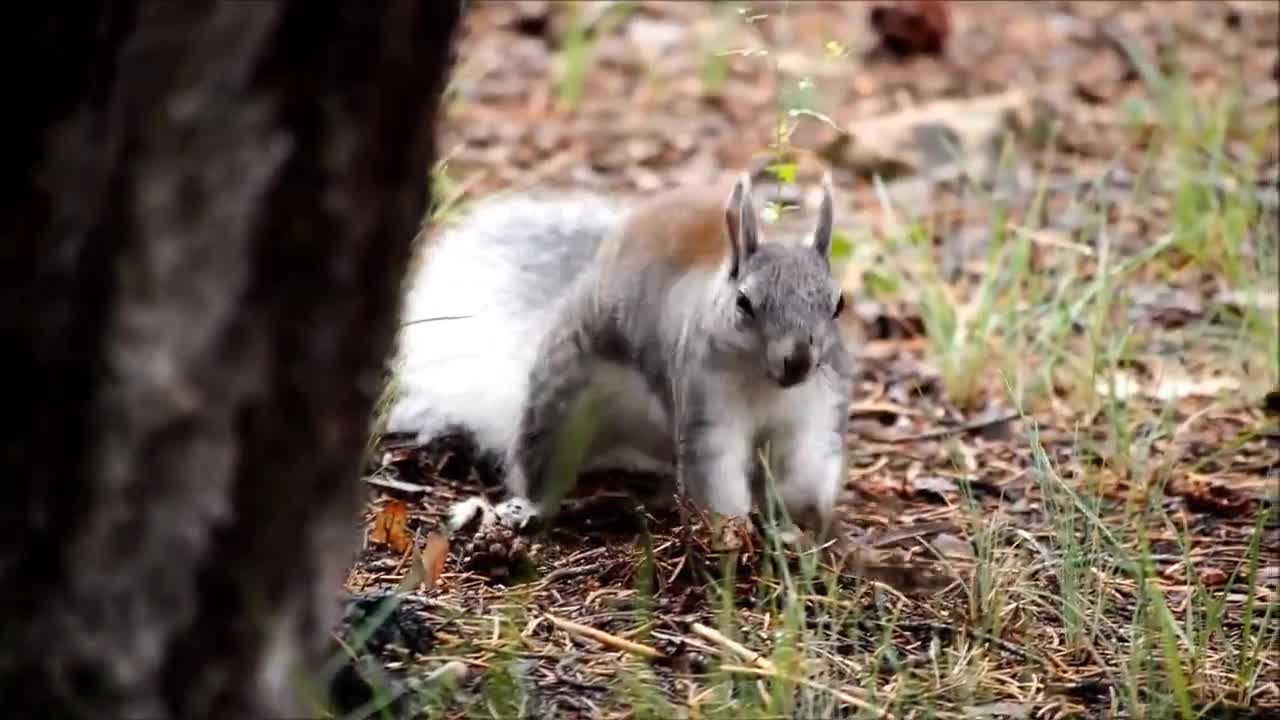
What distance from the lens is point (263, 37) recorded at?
111 centimetres

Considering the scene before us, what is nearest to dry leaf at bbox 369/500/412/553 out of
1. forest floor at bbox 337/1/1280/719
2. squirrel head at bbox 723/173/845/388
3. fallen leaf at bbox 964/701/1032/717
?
forest floor at bbox 337/1/1280/719

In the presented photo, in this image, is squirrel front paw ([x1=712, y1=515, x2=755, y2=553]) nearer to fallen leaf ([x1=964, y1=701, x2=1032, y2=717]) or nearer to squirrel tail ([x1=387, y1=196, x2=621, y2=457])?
fallen leaf ([x1=964, y1=701, x2=1032, y2=717])

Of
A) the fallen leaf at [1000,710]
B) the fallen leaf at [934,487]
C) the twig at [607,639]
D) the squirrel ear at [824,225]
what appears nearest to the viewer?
the fallen leaf at [1000,710]

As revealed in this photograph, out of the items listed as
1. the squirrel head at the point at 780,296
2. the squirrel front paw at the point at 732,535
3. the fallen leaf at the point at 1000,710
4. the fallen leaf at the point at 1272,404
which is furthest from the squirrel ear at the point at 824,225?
the fallen leaf at the point at 1272,404

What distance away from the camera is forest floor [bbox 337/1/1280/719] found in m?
1.97

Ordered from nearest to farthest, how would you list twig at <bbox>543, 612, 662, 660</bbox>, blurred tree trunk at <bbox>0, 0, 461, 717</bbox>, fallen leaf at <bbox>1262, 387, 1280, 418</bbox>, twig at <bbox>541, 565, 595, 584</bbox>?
1. blurred tree trunk at <bbox>0, 0, 461, 717</bbox>
2. twig at <bbox>543, 612, 662, 660</bbox>
3. twig at <bbox>541, 565, 595, 584</bbox>
4. fallen leaf at <bbox>1262, 387, 1280, 418</bbox>

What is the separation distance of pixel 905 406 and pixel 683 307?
2.78ft

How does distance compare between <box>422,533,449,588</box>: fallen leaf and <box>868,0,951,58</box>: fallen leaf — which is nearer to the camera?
<box>422,533,449,588</box>: fallen leaf

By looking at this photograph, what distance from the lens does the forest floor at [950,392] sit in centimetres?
197

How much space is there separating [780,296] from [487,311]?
89 centimetres

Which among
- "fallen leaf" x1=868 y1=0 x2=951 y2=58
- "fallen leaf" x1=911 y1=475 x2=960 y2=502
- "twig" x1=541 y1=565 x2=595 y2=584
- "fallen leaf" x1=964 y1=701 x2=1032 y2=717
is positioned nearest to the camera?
"fallen leaf" x1=964 y1=701 x2=1032 y2=717

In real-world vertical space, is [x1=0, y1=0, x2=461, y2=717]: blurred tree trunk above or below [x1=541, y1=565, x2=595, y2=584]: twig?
above

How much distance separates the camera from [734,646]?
1979 millimetres

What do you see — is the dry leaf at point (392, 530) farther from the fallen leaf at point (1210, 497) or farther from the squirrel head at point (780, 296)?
the fallen leaf at point (1210, 497)
